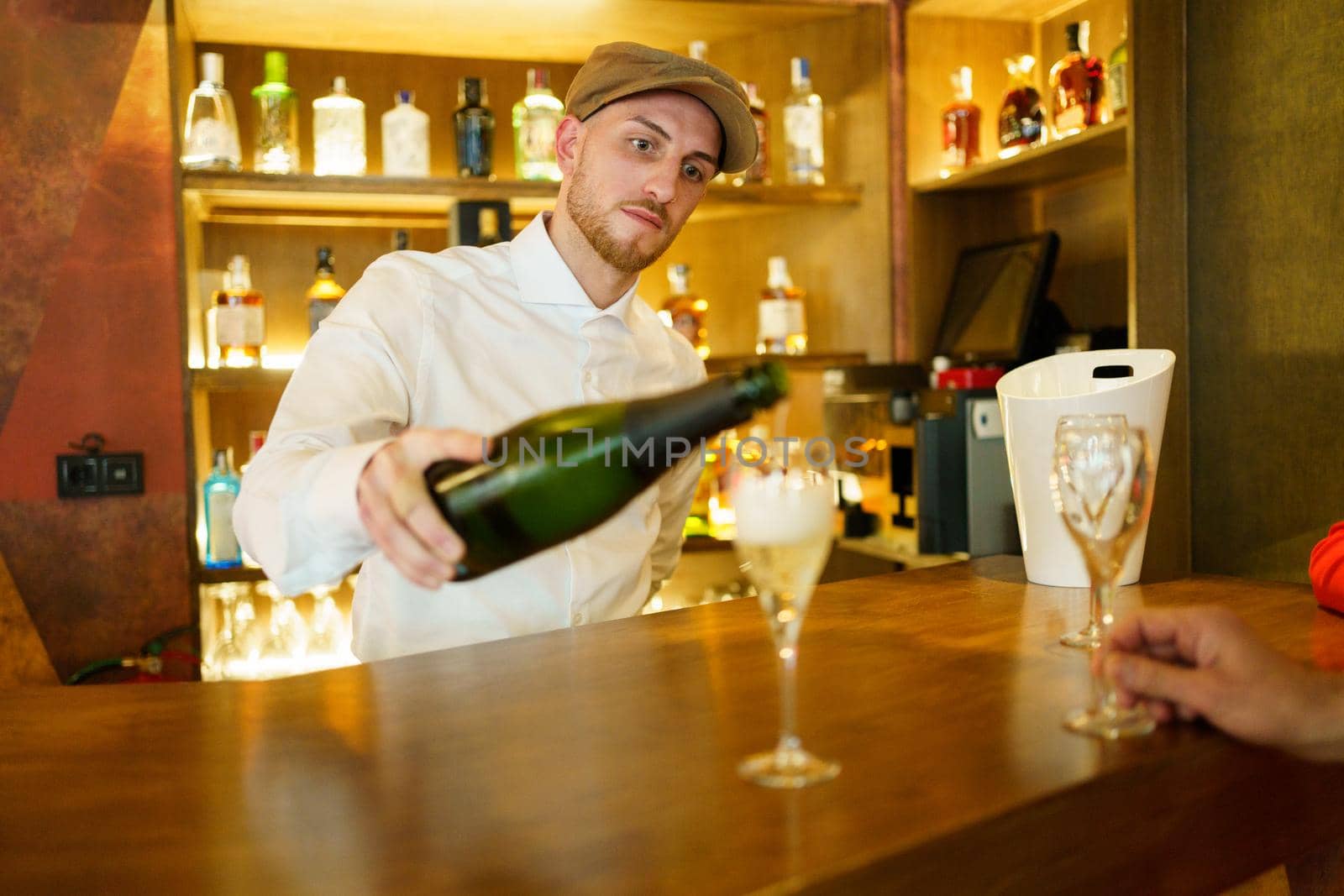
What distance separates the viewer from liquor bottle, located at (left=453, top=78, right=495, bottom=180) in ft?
8.36

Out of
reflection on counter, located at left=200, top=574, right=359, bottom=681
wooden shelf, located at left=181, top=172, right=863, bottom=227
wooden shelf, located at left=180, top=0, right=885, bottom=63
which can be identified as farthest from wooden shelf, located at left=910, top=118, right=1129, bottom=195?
reflection on counter, located at left=200, top=574, right=359, bottom=681

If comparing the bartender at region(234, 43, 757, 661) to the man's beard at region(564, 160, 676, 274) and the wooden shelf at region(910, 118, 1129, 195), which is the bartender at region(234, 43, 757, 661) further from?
the wooden shelf at region(910, 118, 1129, 195)

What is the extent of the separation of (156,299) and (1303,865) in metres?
2.17

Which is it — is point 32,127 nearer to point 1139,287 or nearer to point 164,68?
point 164,68

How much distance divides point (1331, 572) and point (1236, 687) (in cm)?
48

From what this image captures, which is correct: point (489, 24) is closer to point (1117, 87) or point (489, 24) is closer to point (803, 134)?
point (803, 134)

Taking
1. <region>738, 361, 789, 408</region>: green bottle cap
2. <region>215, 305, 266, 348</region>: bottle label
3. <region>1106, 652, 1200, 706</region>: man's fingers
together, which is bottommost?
A: <region>1106, 652, 1200, 706</region>: man's fingers

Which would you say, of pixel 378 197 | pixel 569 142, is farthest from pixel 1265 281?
pixel 378 197

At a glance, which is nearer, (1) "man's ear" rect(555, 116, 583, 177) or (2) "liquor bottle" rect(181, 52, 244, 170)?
(1) "man's ear" rect(555, 116, 583, 177)

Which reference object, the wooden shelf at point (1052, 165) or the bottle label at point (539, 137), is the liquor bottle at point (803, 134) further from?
the bottle label at point (539, 137)

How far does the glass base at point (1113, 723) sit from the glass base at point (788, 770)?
0.64ft

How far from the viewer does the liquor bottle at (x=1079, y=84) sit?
2354 millimetres

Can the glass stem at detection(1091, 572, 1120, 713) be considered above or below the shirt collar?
below

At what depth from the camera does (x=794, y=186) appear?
274 centimetres
